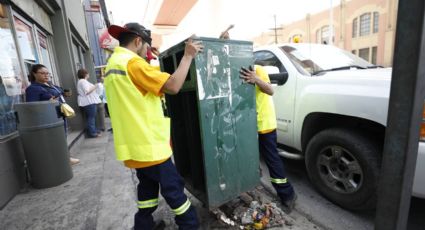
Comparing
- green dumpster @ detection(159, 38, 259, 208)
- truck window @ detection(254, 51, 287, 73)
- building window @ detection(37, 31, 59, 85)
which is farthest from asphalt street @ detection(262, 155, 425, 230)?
building window @ detection(37, 31, 59, 85)

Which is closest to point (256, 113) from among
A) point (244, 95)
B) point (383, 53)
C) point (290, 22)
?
point (244, 95)

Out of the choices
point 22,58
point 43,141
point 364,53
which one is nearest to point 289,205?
point 43,141

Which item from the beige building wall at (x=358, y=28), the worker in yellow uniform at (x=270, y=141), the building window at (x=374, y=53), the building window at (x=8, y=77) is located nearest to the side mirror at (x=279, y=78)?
the worker in yellow uniform at (x=270, y=141)

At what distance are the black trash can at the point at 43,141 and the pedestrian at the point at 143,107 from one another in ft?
6.81

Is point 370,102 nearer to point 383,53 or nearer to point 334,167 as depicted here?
point 334,167

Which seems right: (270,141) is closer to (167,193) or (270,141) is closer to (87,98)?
(167,193)

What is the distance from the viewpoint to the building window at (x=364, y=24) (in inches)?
1031

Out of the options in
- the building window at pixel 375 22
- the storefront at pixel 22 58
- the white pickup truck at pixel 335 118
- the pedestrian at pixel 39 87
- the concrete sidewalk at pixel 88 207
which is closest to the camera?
the white pickup truck at pixel 335 118

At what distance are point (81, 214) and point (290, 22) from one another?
38161mm

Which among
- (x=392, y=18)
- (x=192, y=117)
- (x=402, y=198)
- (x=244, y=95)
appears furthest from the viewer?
(x=392, y=18)

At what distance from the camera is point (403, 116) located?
1308mm

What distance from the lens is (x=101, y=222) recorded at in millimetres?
2455

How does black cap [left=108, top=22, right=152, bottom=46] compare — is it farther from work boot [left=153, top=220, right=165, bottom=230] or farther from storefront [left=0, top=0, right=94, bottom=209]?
storefront [left=0, top=0, right=94, bottom=209]

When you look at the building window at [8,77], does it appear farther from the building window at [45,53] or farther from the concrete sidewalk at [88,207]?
the building window at [45,53]
